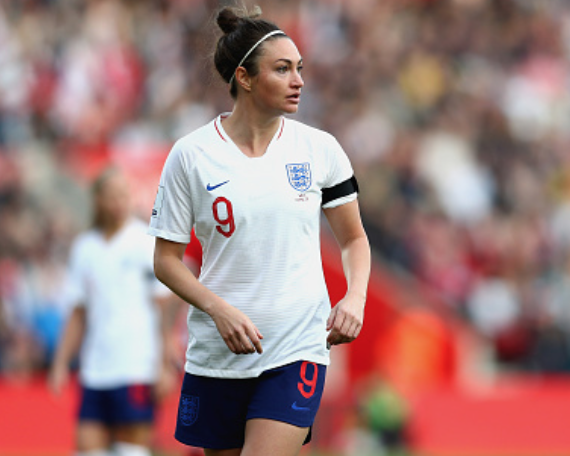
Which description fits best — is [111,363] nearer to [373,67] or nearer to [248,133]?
[248,133]

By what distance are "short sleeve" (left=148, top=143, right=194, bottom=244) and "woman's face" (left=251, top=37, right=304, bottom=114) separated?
46cm

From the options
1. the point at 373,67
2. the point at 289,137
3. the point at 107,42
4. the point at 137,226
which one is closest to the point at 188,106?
the point at 107,42

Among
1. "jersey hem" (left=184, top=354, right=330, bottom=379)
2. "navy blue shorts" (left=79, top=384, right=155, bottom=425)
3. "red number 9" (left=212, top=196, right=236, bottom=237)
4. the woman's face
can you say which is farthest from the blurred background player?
the woman's face

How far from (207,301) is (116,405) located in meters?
3.72

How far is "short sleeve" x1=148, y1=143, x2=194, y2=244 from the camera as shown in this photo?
5.29 metres

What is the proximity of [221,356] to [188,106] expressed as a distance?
11.0 m

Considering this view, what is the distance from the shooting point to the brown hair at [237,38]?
5.31 meters

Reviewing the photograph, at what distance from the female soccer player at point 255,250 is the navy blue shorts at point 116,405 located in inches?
127

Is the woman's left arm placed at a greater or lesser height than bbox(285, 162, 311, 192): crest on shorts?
lesser

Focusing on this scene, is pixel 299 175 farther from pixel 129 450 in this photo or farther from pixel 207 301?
pixel 129 450

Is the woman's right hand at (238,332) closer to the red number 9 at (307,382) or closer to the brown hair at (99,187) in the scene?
the red number 9 at (307,382)

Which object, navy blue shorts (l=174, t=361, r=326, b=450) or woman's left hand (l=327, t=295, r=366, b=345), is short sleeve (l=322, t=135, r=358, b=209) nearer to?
woman's left hand (l=327, t=295, r=366, b=345)

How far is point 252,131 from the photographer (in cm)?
541

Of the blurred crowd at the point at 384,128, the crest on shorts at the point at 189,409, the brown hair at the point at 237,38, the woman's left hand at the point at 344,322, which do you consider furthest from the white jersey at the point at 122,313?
the blurred crowd at the point at 384,128
